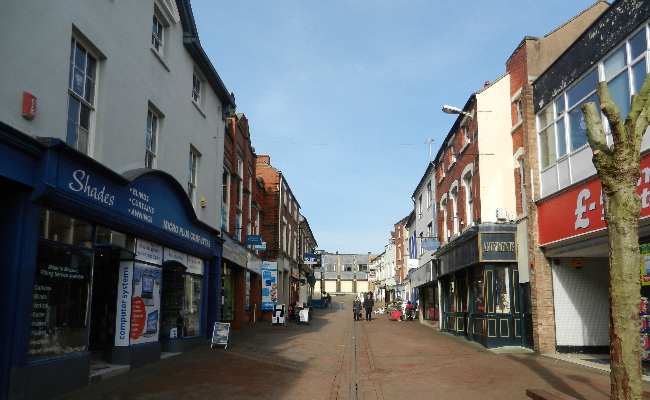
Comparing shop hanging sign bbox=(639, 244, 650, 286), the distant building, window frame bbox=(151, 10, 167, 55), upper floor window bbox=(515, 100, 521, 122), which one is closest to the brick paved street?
shop hanging sign bbox=(639, 244, 650, 286)

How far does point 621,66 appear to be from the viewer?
38.0 ft

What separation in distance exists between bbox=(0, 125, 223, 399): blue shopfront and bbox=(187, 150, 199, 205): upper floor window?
158 cm

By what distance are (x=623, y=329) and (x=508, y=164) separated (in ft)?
43.8

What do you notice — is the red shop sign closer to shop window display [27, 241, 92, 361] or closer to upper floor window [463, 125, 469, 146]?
upper floor window [463, 125, 469, 146]

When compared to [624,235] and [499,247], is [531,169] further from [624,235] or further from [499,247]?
[624,235]

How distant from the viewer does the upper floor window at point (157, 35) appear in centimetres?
1322

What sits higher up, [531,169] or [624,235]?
[531,169]

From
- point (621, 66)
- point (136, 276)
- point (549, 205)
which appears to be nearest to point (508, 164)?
point (549, 205)

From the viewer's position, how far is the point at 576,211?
43.7ft

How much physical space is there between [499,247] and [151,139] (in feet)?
36.2

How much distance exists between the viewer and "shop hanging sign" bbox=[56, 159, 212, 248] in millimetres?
8398

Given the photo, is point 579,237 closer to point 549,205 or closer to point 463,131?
point 549,205

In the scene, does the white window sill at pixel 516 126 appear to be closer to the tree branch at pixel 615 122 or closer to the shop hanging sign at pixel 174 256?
the shop hanging sign at pixel 174 256

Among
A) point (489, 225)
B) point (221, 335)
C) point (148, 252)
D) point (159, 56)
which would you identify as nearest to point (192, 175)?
point (159, 56)
